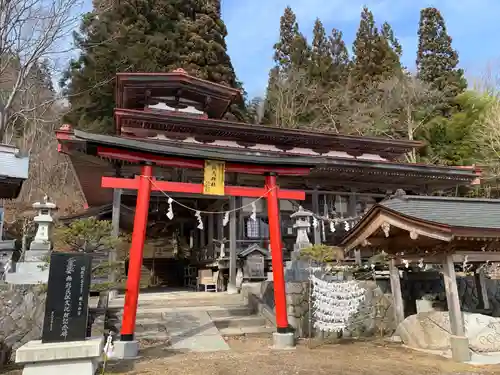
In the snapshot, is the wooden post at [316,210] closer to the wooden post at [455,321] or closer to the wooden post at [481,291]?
the wooden post at [481,291]

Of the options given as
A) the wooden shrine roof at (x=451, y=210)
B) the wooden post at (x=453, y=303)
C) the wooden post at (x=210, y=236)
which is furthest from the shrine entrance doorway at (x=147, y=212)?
the wooden post at (x=210, y=236)

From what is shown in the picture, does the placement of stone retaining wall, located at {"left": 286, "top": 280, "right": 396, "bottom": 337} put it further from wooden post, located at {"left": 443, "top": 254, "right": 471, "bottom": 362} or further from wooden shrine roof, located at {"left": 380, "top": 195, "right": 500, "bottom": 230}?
wooden shrine roof, located at {"left": 380, "top": 195, "right": 500, "bottom": 230}

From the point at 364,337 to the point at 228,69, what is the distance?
80.5 feet

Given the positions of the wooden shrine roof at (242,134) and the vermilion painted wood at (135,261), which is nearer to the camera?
the vermilion painted wood at (135,261)

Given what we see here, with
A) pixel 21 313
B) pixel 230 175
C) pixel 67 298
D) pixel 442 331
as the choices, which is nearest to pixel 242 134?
pixel 230 175

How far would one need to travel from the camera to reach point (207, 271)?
48.9 ft

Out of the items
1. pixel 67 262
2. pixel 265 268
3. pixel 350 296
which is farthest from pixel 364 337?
pixel 67 262

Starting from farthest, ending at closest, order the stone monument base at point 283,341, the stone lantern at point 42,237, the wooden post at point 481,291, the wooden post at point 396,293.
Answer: the stone lantern at point 42,237 → the wooden post at point 481,291 → the wooden post at point 396,293 → the stone monument base at point 283,341

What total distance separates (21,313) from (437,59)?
34821mm

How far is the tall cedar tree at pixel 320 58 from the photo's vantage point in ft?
122

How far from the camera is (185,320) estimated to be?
9.53 metres

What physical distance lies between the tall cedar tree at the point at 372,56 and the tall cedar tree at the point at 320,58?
8.69 ft

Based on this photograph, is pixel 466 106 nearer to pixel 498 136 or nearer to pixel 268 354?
pixel 498 136

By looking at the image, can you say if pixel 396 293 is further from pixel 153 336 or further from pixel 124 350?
pixel 124 350
